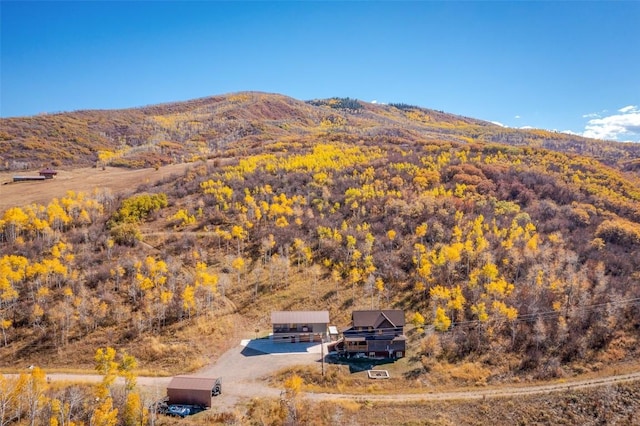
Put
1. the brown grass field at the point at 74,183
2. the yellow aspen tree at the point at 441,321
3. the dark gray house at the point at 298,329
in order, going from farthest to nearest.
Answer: the brown grass field at the point at 74,183
the dark gray house at the point at 298,329
the yellow aspen tree at the point at 441,321

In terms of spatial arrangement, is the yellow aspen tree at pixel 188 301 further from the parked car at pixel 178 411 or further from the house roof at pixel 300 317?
the parked car at pixel 178 411

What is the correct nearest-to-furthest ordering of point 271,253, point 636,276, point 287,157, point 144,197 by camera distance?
point 636,276 → point 271,253 → point 144,197 → point 287,157

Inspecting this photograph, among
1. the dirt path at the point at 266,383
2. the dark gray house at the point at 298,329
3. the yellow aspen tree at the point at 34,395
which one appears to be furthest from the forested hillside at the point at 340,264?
the yellow aspen tree at the point at 34,395

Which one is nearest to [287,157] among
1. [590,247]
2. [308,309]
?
[308,309]

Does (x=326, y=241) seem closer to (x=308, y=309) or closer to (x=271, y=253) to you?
(x=271, y=253)

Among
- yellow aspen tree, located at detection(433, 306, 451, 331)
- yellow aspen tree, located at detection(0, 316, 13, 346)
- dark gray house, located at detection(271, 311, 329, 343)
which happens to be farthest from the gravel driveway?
yellow aspen tree, located at detection(0, 316, 13, 346)

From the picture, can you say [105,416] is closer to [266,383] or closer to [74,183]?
[266,383]

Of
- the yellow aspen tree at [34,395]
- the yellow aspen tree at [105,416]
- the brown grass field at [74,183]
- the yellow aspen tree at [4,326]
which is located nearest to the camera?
the yellow aspen tree at [105,416]

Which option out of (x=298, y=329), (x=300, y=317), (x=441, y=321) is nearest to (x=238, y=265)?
(x=300, y=317)
